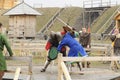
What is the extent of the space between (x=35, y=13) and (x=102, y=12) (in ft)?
53.0

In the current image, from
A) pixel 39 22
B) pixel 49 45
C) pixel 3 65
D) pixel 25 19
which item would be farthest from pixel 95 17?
pixel 3 65

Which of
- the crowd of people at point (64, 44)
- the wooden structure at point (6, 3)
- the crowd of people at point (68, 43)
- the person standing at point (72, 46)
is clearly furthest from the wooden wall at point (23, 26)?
the person standing at point (72, 46)

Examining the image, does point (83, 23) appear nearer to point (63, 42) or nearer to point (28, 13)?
point (28, 13)

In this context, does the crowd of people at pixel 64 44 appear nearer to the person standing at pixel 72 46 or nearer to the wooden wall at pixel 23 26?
the person standing at pixel 72 46

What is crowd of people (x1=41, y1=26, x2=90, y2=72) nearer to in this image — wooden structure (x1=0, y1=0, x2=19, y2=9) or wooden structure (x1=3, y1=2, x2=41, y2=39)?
wooden structure (x1=3, y1=2, x2=41, y2=39)

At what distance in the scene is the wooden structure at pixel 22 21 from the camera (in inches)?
2076

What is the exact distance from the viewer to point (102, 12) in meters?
66.3

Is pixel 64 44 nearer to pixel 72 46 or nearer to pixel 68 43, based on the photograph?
pixel 68 43

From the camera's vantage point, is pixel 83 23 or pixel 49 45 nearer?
pixel 49 45

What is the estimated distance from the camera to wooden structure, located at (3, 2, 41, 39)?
52.7m

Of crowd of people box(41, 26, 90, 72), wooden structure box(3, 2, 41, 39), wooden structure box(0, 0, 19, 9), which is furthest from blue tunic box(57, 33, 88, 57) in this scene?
wooden structure box(0, 0, 19, 9)

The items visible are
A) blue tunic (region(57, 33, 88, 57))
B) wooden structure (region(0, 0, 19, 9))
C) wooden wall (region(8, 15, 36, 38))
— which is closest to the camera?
blue tunic (region(57, 33, 88, 57))

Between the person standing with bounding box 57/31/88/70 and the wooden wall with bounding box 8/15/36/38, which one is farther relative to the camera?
the wooden wall with bounding box 8/15/36/38

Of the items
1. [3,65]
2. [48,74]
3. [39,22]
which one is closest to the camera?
[3,65]
